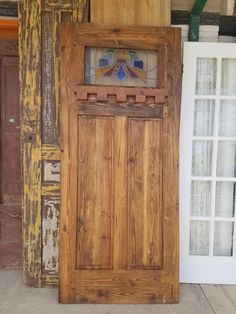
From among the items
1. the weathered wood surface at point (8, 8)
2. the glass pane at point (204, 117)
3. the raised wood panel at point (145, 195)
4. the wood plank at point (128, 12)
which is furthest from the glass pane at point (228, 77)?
the weathered wood surface at point (8, 8)

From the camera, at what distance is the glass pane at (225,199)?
285cm

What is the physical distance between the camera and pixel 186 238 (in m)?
2.83

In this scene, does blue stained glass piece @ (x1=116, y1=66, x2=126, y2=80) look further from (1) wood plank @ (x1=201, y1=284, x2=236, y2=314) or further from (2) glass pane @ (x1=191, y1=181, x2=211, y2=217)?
(1) wood plank @ (x1=201, y1=284, x2=236, y2=314)

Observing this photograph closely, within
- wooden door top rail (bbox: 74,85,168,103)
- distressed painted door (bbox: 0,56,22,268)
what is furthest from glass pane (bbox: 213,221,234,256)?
distressed painted door (bbox: 0,56,22,268)

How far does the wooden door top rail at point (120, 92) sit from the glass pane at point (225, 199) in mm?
988

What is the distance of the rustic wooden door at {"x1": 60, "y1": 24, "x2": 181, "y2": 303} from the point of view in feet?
8.05

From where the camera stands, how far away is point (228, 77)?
9.10 ft

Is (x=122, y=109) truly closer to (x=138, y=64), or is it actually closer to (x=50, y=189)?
(x=138, y=64)

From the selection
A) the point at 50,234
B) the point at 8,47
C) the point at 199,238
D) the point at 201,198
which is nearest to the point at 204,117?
the point at 201,198

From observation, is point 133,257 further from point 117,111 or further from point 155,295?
point 117,111

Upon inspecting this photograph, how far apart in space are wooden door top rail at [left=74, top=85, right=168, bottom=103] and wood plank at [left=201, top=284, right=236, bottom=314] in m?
1.62

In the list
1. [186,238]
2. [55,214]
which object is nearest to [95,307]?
[55,214]

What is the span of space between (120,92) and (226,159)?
114 centimetres

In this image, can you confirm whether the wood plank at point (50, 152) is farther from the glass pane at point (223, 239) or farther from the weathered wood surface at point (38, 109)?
the glass pane at point (223, 239)
